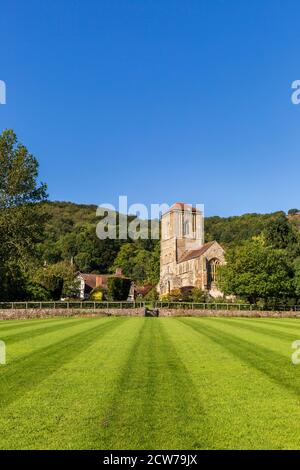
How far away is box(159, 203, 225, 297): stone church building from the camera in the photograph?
8081cm

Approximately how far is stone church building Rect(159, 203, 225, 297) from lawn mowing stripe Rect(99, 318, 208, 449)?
70343mm

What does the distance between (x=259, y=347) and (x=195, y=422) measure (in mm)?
8650

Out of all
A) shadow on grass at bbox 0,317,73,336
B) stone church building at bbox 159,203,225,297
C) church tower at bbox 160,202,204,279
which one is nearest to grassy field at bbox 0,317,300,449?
shadow on grass at bbox 0,317,73,336

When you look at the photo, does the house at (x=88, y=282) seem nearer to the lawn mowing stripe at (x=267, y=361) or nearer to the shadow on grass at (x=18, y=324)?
Result: the shadow on grass at (x=18, y=324)

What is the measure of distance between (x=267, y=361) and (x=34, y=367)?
234 inches

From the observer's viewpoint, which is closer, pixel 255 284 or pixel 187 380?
pixel 187 380

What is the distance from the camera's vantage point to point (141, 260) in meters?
120

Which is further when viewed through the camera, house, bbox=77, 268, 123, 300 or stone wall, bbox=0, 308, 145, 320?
house, bbox=77, 268, 123, 300

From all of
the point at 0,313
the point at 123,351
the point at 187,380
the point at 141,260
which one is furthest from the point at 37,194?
the point at 141,260

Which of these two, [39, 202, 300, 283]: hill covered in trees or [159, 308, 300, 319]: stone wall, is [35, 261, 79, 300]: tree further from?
[39, 202, 300, 283]: hill covered in trees

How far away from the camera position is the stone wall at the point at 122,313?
39000 millimetres

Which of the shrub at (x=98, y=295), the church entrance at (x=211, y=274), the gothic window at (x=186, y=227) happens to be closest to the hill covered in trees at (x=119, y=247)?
the gothic window at (x=186, y=227)

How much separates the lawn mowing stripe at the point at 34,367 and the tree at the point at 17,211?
2748cm
